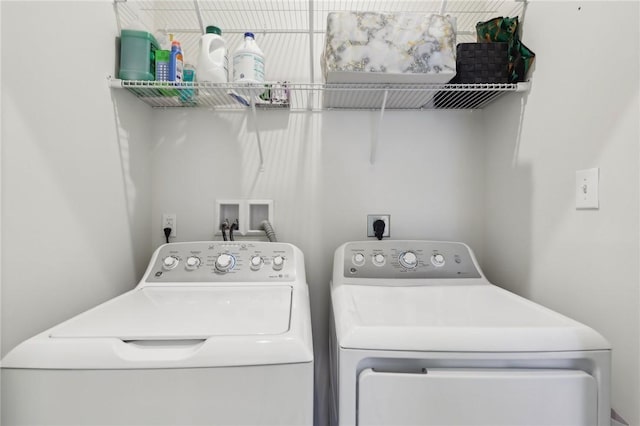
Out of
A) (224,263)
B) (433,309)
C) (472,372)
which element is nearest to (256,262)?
(224,263)

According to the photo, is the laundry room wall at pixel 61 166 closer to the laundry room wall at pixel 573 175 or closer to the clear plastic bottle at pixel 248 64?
the clear plastic bottle at pixel 248 64

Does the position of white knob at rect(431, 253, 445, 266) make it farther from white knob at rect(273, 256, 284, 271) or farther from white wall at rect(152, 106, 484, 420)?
white knob at rect(273, 256, 284, 271)

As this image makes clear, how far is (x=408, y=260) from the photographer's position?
1.38 meters

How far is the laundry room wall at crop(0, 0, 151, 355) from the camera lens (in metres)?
0.86

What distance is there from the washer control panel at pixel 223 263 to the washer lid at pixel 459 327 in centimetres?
34

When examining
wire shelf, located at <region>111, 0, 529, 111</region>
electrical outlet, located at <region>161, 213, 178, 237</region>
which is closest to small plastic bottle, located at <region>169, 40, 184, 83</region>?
wire shelf, located at <region>111, 0, 529, 111</region>

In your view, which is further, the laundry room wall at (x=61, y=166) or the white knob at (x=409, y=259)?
the white knob at (x=409, y=259)

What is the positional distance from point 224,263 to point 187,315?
0.40 meters

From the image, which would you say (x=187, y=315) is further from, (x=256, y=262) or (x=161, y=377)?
(x=256, y=262)

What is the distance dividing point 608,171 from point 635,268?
0.27m

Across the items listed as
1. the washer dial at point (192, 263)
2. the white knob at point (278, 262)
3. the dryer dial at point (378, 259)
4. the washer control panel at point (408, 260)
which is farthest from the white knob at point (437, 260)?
the washer dial at point (192, 263)

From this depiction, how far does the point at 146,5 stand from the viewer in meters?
1.55

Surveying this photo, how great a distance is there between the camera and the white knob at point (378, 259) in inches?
54.0

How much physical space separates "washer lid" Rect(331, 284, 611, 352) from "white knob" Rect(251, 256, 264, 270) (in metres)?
0.38
